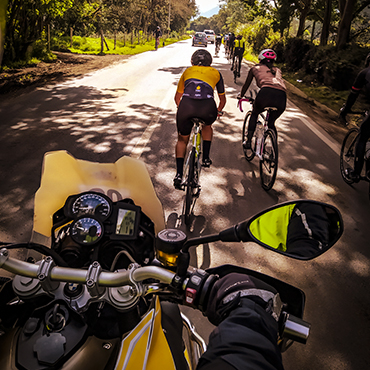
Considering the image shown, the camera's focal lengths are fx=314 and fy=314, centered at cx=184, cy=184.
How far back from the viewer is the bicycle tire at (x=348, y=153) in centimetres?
560

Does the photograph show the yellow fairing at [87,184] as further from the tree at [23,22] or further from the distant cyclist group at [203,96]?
the tree at [23,22]

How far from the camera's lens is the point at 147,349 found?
1.22 m

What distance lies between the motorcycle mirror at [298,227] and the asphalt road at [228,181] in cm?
188

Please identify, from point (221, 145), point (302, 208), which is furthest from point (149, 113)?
point (302, 208)

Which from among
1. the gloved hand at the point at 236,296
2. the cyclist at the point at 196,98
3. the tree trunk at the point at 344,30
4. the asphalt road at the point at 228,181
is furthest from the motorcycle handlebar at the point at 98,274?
the tree trunk at the point at 344,30

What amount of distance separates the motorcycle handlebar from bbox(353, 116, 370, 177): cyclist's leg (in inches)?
191

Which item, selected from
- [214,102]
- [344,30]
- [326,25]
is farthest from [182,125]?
[326,25]

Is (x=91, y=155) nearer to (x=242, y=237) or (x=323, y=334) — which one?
(x=323, y=334)

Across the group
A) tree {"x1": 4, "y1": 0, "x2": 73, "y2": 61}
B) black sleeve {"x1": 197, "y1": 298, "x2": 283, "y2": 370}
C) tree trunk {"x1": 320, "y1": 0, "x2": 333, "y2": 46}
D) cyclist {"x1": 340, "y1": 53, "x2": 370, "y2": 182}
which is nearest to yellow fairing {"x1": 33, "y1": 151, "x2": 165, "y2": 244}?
black sleeve {"x1": 197, "y1": 298, "x2": 283, "y2": 370}

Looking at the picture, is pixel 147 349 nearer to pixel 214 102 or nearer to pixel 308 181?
pixel 214 102

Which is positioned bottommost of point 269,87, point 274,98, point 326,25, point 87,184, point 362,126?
point 362,126

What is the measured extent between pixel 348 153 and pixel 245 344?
576 cm

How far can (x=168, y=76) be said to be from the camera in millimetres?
15383

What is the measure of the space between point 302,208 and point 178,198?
3642 mm
